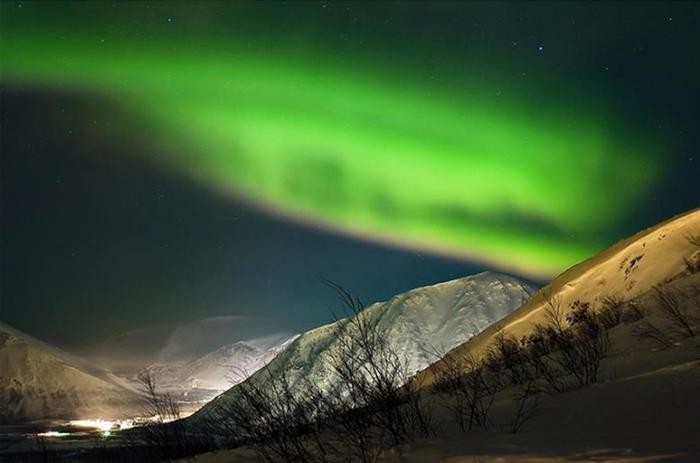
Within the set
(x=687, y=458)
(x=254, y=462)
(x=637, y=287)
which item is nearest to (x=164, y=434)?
(x=254, y=462)

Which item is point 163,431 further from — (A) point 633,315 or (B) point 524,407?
(A) point 633,315

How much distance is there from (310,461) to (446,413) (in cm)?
202

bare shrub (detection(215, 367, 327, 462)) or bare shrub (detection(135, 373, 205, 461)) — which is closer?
bare shrub (detection(215, 367, 327, 462))

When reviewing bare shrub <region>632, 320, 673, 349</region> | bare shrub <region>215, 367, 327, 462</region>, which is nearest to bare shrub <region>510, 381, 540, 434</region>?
bare shrub <region>215, 367, 327, 462</region>

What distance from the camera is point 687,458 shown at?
3.04 m

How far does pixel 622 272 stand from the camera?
2947cm

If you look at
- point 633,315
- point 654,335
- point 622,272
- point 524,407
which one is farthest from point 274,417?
point 622,272

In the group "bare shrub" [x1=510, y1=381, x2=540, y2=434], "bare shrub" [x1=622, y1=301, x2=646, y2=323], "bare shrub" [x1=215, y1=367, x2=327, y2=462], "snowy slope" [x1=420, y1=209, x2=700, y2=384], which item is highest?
"snowy slope" [x1=420, y1=209, x2=700, y2=384]

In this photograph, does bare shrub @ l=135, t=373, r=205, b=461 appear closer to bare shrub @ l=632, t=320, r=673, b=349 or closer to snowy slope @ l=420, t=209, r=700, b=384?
bare shrub @ l=632, t=320, r=673, b=349

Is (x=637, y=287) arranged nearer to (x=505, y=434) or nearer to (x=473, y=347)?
(x=473, y=347)

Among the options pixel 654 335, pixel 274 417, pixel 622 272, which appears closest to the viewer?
pixel 274 417

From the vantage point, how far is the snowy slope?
81.3ft

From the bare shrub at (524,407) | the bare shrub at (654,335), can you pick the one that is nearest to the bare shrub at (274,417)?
the bare shrub at (524,407)

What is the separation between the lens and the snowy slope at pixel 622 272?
24.8 metres
